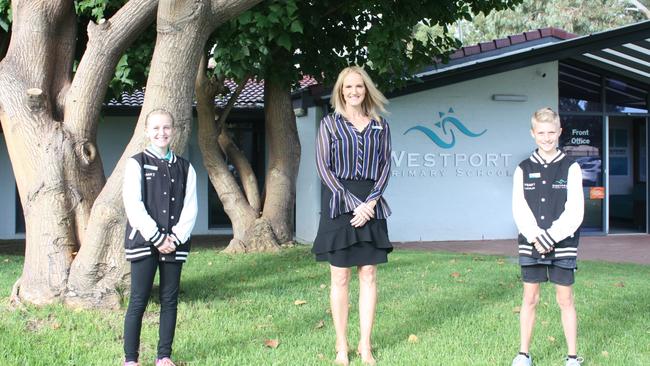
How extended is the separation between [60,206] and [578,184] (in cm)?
408

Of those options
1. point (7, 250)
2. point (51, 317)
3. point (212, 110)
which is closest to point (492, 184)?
point (212, 110)

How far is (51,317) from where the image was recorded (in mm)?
5383

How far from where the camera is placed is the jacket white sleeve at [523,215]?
14.2 ft

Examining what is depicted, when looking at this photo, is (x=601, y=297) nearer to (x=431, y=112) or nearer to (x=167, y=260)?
(x=167, y=260)

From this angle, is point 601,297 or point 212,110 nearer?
point 601,297

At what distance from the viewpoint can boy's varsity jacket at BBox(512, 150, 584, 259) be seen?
168 inches

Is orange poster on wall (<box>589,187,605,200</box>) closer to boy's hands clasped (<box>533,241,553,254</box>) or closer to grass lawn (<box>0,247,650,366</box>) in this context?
grass lawn (<box>0,247,650,366</box>)

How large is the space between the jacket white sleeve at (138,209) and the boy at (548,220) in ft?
7.16

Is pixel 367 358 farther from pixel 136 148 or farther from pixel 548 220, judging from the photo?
pixel 136 148

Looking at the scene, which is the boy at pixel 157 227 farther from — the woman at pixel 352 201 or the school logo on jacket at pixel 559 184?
the school logo on jacket at pixel 559 184

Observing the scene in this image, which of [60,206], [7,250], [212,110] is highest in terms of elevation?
[212,110]

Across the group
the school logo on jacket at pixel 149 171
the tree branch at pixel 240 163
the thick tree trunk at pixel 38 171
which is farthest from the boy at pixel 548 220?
the tree branch at pixel 240 163

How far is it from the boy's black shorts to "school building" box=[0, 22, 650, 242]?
8.45 metres

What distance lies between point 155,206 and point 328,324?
Answer: 6.41 feet
